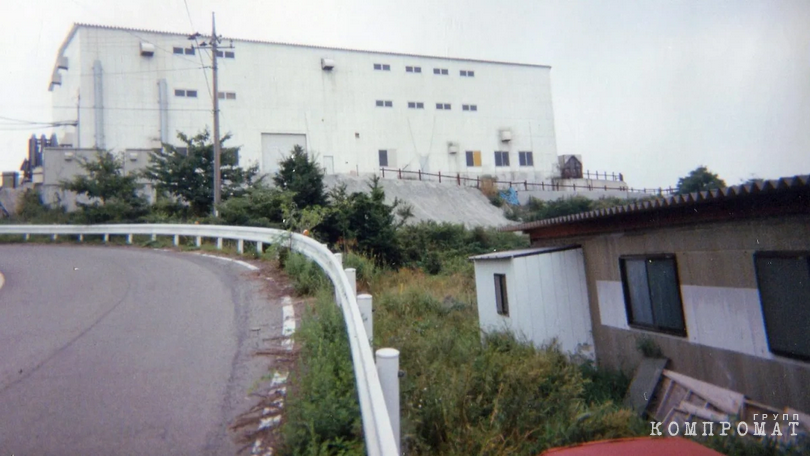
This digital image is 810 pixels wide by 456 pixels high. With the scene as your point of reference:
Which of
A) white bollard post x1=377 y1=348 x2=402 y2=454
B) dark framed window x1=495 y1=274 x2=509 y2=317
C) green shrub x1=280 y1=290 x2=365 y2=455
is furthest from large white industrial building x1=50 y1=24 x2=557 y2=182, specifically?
white bollard post x1=377 y1=348 x2=402 y2=454

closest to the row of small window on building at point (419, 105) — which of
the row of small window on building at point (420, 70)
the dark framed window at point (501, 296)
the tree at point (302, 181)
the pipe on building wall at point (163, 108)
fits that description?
the row of small window on building at point (420, 70)

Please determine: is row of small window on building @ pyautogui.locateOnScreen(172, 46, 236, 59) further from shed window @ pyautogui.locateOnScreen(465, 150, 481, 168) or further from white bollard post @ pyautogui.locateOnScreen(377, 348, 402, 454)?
white bollard post @ pyautogui.locateOnScreen(377, 348, 402, 454)

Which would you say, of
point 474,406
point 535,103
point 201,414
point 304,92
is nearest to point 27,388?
point 201,414

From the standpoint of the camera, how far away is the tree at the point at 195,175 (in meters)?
25.4

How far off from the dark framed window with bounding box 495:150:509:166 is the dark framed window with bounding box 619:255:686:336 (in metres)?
34.6

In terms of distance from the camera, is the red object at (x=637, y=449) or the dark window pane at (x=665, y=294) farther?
the dark window pane at (x=665, y=294)

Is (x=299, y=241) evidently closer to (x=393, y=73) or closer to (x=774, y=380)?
(x=774, y=380)

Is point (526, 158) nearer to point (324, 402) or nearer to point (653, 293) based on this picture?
point (653, 293)

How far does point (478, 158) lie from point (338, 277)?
38.3m

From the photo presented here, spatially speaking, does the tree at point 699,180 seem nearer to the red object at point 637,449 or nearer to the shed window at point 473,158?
the shed window at point 473,158

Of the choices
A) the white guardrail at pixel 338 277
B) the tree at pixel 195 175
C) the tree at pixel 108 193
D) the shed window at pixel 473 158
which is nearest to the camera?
the white guardrail at pixel 338 277

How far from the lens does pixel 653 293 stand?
9.80 meters

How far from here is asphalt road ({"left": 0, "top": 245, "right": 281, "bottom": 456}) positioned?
4.06 metres

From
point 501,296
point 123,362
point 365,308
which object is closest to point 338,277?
point 365,308
